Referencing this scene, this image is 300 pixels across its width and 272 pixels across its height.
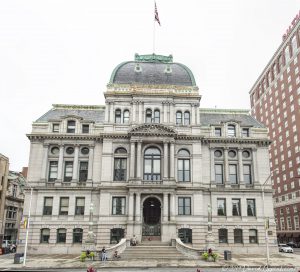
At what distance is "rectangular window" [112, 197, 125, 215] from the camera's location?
4722 cm

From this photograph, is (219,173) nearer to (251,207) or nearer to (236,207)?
(236,207)

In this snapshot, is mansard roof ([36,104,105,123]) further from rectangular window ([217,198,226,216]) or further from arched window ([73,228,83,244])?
rectangular window ([217,198,226,216])

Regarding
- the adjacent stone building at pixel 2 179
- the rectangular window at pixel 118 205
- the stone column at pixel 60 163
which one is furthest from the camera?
the adjacent stone building at pixel 2 179

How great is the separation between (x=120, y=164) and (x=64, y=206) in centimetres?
1024

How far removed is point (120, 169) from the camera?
162 ft

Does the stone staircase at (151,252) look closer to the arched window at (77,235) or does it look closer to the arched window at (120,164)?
the arched window at (77,235)

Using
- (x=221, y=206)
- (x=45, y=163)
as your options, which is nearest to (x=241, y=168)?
(x=221, y=206)

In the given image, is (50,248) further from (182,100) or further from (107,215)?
(182,100)

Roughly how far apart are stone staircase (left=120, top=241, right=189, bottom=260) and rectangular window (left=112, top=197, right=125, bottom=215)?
593 cm

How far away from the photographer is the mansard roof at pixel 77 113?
53188 millimetres

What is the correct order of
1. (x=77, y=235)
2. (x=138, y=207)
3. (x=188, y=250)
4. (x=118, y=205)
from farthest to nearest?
(x=118, y=205) → (x=77, y=235) → (x=138, y=207) → (x=188, y=250)

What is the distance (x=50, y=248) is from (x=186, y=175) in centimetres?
2205

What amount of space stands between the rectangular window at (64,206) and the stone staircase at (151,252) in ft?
38.9

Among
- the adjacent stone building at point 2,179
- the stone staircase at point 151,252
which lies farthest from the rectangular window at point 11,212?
the stone staircase at point 151,252
